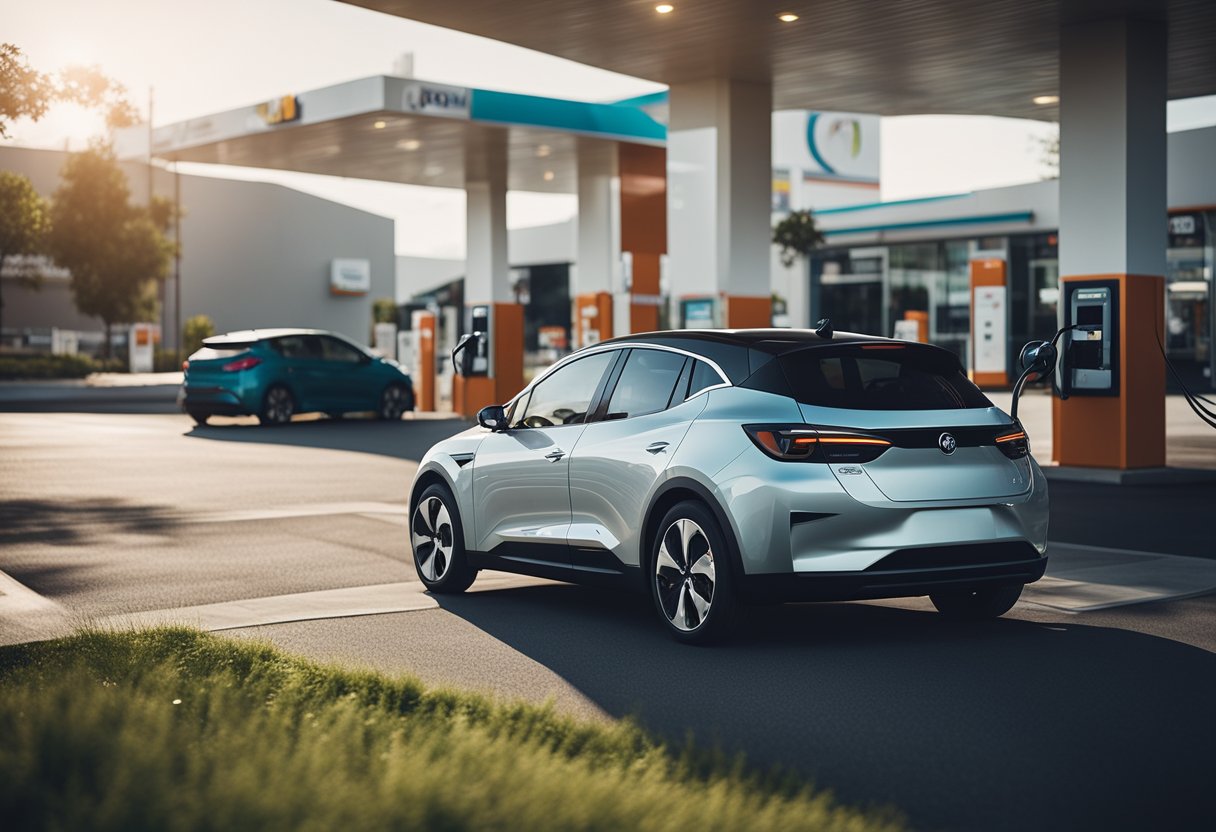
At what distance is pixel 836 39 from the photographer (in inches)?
685

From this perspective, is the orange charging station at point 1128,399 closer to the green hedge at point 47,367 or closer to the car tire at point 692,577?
the car tire at point 692,577

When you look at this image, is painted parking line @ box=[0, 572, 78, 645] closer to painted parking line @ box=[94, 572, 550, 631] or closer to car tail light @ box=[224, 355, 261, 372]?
painted parking line @ box=[94, 572, 550, 631]

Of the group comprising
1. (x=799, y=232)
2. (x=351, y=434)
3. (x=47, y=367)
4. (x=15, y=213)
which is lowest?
(x=351, y=434)

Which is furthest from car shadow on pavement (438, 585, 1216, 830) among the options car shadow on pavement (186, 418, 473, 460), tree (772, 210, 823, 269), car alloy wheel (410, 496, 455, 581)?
tree (772, 210, 823, 269)

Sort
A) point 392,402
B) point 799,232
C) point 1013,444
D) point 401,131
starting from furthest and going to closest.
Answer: point 799,232, point 392,402, point 401,131, point 1013,444

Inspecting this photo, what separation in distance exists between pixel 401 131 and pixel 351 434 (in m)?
5.19

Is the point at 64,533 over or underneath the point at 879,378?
underneath

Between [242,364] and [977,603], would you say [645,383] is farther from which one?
[242,364]

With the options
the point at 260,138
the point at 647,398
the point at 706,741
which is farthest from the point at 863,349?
the point at 260,138

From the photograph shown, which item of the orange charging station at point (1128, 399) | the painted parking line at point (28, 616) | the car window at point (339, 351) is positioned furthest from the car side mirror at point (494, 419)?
the car window at point (339, 351)

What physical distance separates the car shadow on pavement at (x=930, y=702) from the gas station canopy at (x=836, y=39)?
913cm

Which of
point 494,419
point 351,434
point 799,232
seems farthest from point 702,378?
point 799,232

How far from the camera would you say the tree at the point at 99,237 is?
163ft

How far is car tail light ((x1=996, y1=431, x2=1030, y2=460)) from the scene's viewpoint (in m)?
7.30
